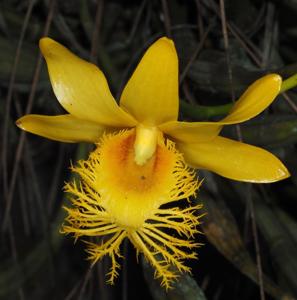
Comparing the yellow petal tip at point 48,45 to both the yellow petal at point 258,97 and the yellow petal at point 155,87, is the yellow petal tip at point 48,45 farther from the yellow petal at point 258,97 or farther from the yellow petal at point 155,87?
the yellow petal at point 258,97

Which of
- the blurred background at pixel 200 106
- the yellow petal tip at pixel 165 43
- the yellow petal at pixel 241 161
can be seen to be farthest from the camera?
the blurred background at pixel 200 106

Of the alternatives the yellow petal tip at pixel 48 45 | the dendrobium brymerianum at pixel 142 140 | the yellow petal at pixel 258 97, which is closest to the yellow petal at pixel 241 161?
the dendrobium brymerianum at pixel 142 140

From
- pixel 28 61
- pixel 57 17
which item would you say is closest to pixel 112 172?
pixel 28 61

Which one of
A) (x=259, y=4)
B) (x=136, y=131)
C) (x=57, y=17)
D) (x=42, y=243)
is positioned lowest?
(x=42, y=243)

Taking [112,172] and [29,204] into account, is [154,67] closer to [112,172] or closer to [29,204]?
[112,172]

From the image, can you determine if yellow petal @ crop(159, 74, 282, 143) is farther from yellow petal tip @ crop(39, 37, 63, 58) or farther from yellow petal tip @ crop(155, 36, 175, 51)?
yellow petal tip @ crop(39, 37, 63, 58)

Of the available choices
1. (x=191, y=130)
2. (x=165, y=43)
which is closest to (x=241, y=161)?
(x=191, y=130)
